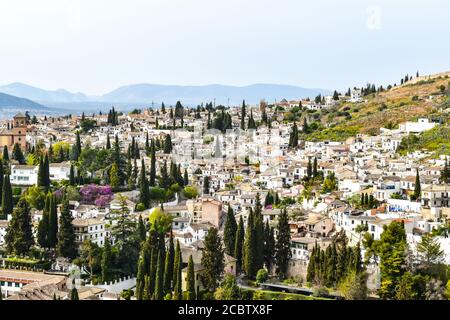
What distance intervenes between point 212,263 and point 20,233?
6.83 meters

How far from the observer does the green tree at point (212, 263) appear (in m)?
17.4

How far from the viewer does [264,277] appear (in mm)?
17609

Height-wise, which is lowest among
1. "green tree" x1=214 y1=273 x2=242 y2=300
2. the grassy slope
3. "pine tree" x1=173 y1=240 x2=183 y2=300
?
"green tree" x1=214 y1=273 x2=242 y2=300

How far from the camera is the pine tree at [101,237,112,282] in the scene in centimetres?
1892

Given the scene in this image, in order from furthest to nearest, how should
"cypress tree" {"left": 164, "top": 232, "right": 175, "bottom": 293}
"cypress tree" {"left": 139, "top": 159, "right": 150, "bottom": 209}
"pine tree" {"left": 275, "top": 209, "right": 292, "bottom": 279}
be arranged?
"cypress tree" {"left": 139, "top": 159, "right": 150, "bottom": 209}
"pine tree" {"left": 275, "top": 209, "right": 292, "bottom": 279}
"cypress tree" {"left": 164, "top": 232, "right": 175, "bottom": 293}

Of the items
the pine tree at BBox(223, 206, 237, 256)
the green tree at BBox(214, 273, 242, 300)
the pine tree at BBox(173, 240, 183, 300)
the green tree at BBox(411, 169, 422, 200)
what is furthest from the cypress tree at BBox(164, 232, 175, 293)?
the green tree at BBox(411, 169, 422, 200)

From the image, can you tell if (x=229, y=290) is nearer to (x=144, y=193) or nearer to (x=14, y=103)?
(x=144, y=193)

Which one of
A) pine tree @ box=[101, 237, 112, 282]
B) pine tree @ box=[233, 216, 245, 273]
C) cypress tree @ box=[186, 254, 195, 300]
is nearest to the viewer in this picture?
cypress tree @ box=[186, 254, 195, 300]

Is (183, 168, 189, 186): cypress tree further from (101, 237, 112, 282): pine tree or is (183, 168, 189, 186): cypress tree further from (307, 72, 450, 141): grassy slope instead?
(307, 72, 450, 141): grassy slope

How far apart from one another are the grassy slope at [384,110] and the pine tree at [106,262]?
72.5 ft

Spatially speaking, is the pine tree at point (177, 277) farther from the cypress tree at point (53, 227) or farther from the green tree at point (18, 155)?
the green tree at point (18, 155)

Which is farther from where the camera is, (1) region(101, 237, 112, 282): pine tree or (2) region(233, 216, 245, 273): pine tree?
(1) region(101, 237, 112, 282): pine tree

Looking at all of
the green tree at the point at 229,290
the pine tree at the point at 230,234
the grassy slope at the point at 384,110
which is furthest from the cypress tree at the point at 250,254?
the grassy slope at the point at 384,110

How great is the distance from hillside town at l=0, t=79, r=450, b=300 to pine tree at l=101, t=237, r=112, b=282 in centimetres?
4
